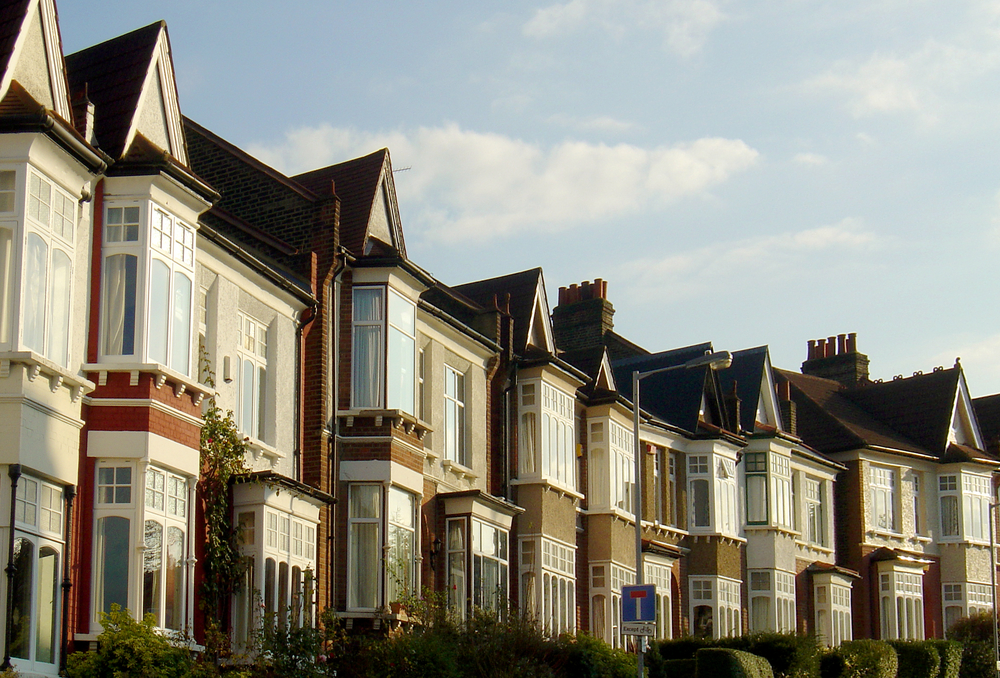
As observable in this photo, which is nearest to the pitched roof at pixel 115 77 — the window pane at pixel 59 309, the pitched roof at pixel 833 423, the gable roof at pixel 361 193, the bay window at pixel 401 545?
the window pane at pixel 59 309

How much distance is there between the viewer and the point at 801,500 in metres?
44.6

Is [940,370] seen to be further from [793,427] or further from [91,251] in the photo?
[91,251]

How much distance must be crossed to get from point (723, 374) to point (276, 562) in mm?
24633

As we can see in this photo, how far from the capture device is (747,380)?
146 feet

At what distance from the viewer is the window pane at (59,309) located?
1791 cm

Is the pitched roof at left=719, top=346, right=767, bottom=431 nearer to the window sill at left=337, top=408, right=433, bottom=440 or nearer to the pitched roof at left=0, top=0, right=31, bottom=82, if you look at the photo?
the window sill at left=337, top=408, right=433, bottom=440

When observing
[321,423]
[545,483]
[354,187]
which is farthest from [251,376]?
[545,483]

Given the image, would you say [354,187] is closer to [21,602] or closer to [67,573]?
[67,573]

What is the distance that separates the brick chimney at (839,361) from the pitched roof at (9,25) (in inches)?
1681

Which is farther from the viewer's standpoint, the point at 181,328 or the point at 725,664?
the point at 725,664

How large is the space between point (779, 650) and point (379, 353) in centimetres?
1234

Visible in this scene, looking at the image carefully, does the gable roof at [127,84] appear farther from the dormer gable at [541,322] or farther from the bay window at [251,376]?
the dormer gable at [541,322]

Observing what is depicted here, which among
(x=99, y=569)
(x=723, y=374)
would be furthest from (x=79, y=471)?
(x=723, y=374)

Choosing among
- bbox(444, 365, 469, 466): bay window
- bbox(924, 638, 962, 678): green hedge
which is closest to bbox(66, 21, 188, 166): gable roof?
bbox(444, 365, 469, 466): bay window
